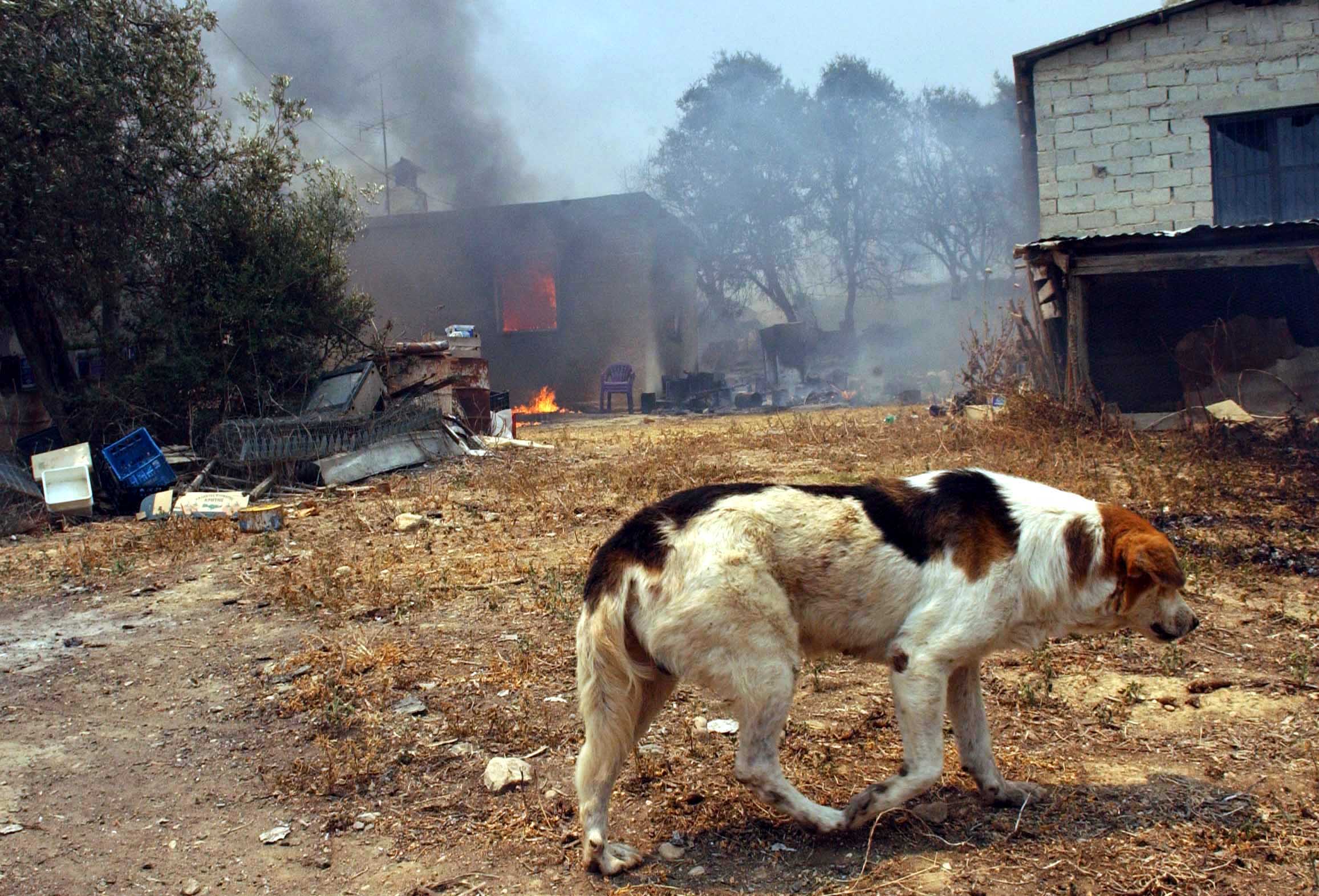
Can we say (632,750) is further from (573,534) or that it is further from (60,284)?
(60,284)

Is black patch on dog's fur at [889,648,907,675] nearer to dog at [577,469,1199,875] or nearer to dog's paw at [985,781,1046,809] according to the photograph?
dog at [577,469,1199,875]

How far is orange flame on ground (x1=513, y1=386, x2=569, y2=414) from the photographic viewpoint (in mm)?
25875

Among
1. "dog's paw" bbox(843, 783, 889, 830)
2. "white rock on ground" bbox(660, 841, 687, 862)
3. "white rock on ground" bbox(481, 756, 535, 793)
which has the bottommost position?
"white rock on ground" bbox(660, 841, 687, 862)

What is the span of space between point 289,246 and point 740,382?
20812 millimetres

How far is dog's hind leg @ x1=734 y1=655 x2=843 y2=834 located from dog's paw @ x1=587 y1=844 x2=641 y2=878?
410 millimetres

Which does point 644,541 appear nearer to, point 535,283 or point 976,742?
A: point 976,742

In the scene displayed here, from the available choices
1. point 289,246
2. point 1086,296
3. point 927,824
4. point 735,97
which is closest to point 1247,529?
point 927,824

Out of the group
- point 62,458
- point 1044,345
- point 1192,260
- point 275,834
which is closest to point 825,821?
point 275,834

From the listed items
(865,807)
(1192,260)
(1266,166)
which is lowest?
(865,807)

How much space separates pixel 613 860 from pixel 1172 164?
47.3ft

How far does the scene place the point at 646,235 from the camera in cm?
2686

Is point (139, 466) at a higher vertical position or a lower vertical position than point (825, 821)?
higher

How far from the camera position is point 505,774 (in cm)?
349

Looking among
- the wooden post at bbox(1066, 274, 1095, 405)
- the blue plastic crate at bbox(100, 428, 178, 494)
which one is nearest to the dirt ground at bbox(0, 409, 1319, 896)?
the blue plastic crate at bbox(100, 428, 178, 494)
